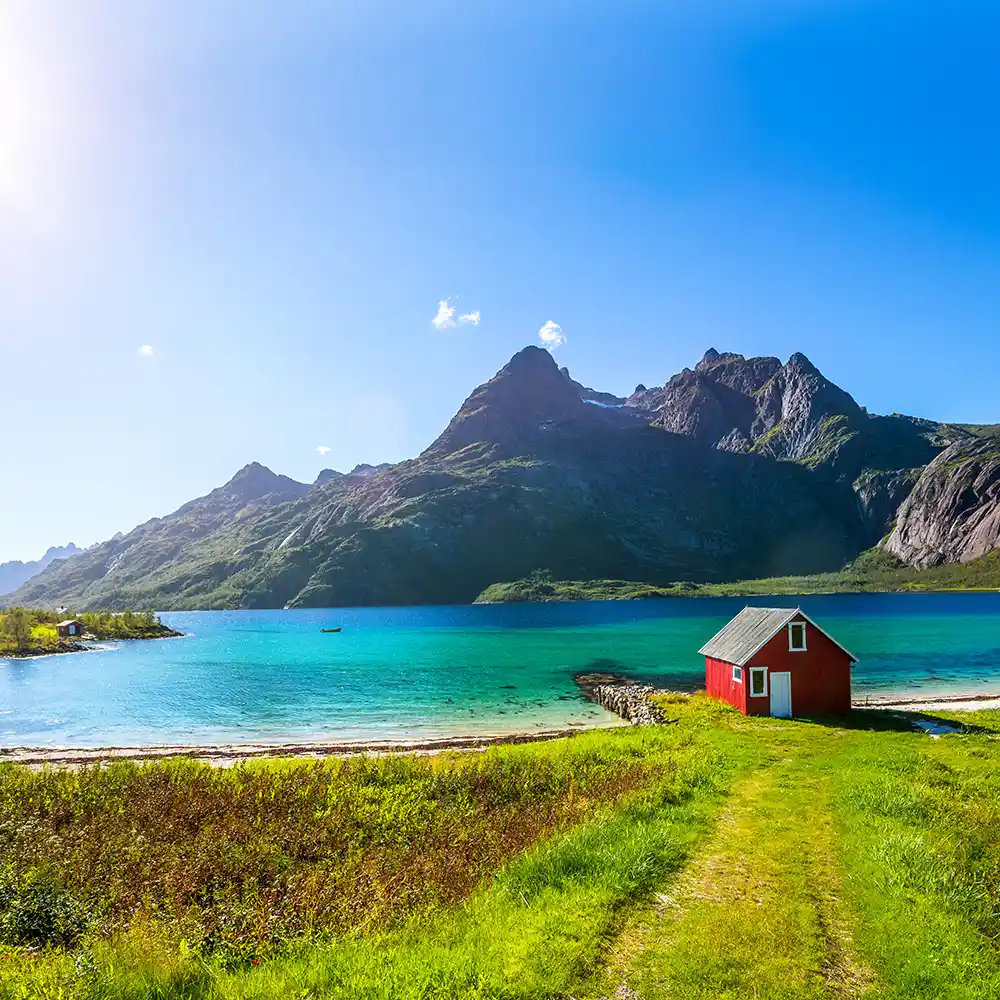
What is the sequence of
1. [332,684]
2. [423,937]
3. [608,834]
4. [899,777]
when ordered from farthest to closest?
[332,684] < [899,777] < [608,834] < [423,937]

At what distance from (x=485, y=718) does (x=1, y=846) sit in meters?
40.4

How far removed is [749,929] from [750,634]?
116 ft

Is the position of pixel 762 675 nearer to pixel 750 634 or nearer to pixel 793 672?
pixel 793 672

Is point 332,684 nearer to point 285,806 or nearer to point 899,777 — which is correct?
point 285,806

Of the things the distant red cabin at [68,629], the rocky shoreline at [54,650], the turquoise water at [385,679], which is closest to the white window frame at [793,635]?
the turquoise water at [385,679]

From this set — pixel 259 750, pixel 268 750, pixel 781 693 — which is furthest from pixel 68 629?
pixel 781 693

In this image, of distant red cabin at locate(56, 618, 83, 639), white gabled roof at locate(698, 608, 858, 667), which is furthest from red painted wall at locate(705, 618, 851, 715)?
distant red cabin at locate(56, 618, 83, 639)

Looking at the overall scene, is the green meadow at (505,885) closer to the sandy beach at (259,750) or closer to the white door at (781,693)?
the white door at (781,693)

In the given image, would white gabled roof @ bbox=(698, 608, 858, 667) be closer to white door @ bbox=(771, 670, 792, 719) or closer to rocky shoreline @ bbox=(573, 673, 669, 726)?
Answer: white door @ bbox=(771, 670, 792, 719)

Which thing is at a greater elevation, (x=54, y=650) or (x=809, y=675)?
(x=809, y=675)

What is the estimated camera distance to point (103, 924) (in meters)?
11.2

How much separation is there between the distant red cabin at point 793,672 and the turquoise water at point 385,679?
49.0ft

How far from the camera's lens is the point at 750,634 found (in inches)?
1720

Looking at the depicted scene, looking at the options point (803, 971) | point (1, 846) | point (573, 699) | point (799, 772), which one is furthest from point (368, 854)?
point (573, 699)
